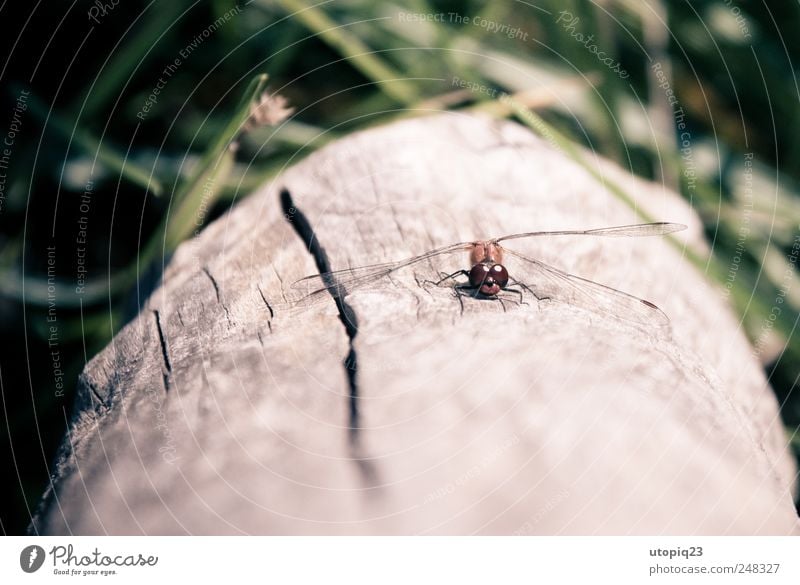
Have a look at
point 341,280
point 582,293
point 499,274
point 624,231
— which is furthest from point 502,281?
point 624,231

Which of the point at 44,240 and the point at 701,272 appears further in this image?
the point at 44,240

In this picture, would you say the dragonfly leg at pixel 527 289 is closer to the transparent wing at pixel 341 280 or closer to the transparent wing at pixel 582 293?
the transparent wing at pixel 582 293

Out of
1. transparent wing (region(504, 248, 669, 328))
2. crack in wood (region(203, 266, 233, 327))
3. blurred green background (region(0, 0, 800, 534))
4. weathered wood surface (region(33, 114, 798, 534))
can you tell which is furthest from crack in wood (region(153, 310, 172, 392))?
transparent wing (region(504, 248, 669, 328))

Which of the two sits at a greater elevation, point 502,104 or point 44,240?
point 502,104

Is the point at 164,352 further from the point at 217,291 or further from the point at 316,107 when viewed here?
the point at 316,107

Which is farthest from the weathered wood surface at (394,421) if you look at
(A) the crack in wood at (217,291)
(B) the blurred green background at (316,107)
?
(B) the blurred green background at (316,107)

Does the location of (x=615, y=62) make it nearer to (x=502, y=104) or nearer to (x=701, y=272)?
(x=502, y=104)
